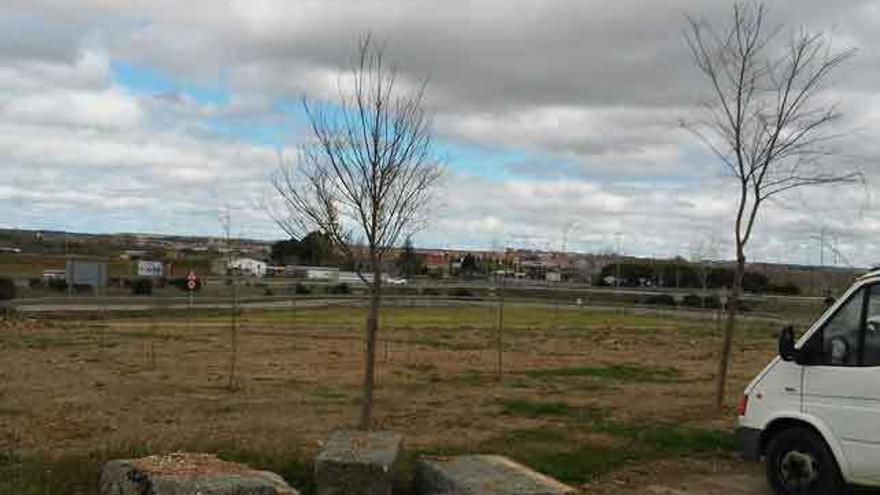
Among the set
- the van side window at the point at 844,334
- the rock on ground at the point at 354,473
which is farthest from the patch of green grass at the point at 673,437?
the rock on ground at the point at 354,473

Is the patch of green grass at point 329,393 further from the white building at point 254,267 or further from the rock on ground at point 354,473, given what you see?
the white building at point 254,267

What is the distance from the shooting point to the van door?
26.4 ft

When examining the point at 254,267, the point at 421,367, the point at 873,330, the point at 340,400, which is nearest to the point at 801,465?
the point at 873,330

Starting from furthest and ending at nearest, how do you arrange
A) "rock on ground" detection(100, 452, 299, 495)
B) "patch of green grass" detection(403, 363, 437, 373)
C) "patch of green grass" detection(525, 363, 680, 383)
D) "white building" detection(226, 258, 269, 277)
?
"white building" detection(226, 258, 269, 277), "patch of green grass" detection(403, 363, 437, 373), "patch of green grass" detection(525, 363, 680, 383), "rock on ground" detection(100, 452, 299, 495)

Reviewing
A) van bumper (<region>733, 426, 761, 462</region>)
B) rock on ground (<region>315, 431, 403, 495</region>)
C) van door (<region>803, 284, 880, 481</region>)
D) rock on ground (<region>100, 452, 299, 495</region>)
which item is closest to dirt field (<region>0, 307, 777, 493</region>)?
rock on ground (<region>100, 452, 299, 495</region>)

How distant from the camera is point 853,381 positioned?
8.20 m

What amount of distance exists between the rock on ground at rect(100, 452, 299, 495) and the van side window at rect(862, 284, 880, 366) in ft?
15.5

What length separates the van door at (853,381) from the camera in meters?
8.05

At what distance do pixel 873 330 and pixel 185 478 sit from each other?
5569 mm

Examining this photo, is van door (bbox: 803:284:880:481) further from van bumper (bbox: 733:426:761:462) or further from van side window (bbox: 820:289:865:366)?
van bumper (bbox: 733:426:761:462)

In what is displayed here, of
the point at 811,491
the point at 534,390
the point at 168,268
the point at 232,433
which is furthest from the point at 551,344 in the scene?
the point at 168,268

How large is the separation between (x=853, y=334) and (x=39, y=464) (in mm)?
7297

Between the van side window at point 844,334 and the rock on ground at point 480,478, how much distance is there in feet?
8.21

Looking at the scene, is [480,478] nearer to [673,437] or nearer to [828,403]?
[828,403]
